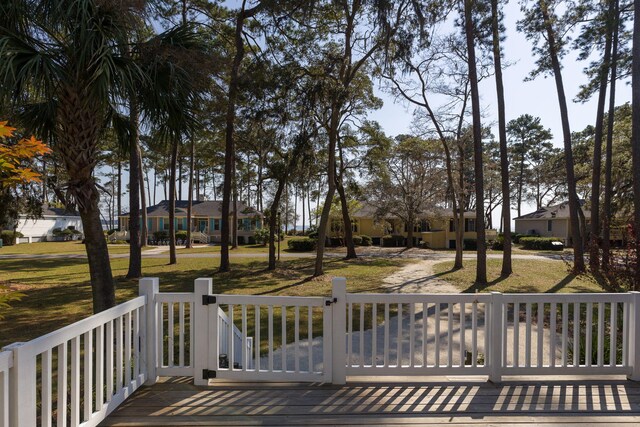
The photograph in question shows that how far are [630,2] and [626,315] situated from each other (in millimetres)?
10884

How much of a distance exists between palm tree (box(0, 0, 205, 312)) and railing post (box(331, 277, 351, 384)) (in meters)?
3.16

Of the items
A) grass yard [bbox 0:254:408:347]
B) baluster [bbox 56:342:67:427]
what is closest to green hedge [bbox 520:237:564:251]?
grass yard [bbox 0:254:408:347]

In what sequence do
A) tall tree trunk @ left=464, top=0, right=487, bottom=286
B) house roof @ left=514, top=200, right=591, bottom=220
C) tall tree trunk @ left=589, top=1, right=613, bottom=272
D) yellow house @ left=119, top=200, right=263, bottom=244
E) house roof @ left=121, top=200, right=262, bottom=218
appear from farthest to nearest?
house roof @ left=121, top=200, right=262, bottom=218
yellow house @ left=119, top=200, right=263, bottom=244
house roof @ left=514, top=200, right=591, bottom=220
tall tree trunk @ left=464, top=0, right=487, bottom=286
tall tree trunk @ left=589, top=1, right=613, bottom=272

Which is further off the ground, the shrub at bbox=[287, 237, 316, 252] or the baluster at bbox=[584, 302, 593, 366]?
the baluster at bbox=[584, 302, 593, 366]

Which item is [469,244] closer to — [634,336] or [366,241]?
[366,241]

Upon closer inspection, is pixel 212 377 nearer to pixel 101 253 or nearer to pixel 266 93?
pixel 101 253

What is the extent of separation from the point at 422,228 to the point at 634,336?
31798 millimetres

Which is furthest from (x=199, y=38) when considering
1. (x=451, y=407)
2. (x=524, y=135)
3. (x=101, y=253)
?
(x=524, y=135)

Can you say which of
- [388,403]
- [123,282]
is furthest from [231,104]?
[388,403]

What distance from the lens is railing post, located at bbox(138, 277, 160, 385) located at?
338 cm

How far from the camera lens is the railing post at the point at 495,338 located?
3436 millimetres

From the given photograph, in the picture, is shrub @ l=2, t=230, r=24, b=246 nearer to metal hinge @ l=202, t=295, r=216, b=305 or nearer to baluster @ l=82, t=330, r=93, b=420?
metal hinge @ l=202, t=295, r=216, b=305

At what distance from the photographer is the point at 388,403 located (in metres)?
3.09

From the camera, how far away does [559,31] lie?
12250mm
